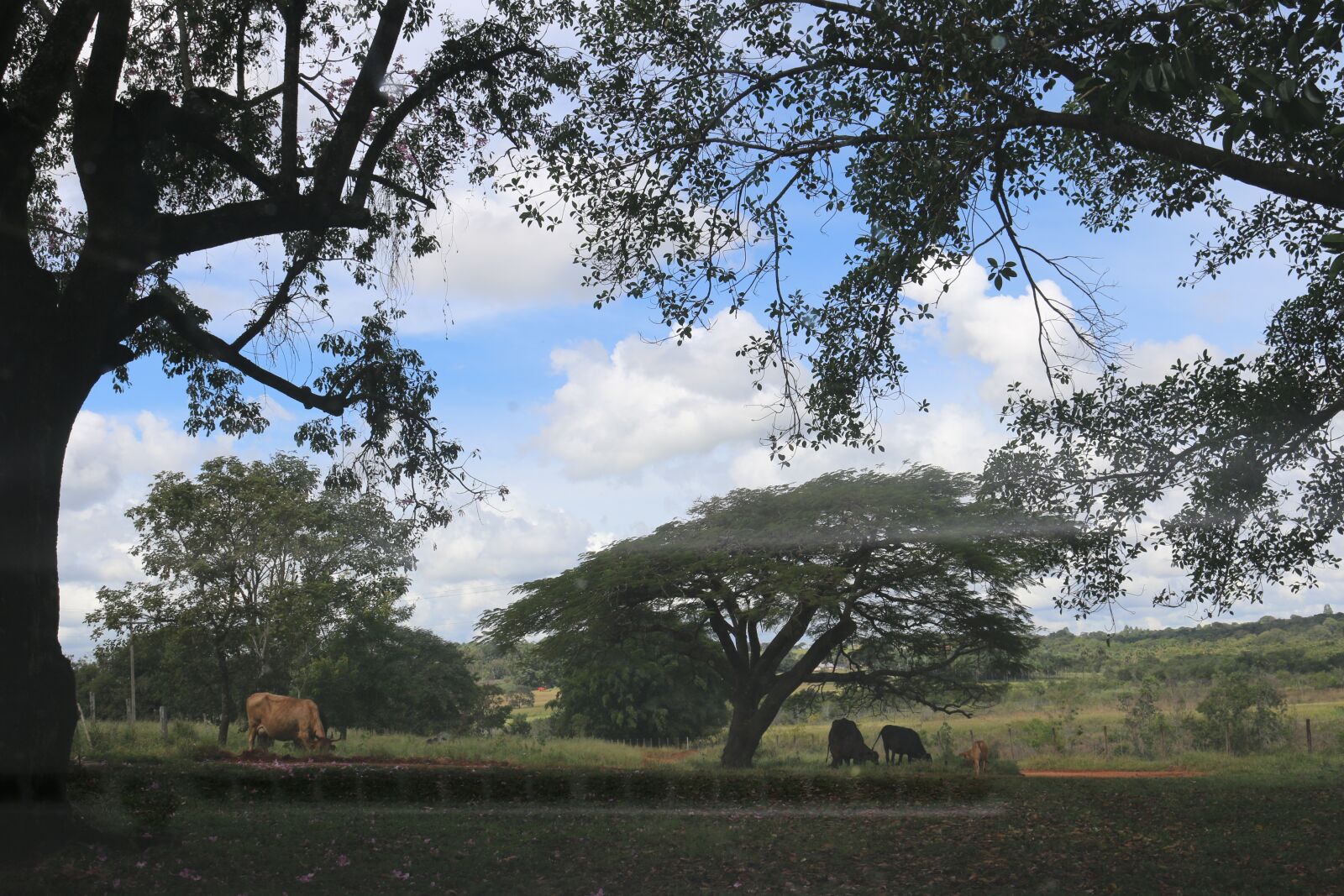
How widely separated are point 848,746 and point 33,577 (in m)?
16.6

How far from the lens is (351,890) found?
674 cm

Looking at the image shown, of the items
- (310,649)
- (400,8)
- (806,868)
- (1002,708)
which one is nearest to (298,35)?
(400,8)

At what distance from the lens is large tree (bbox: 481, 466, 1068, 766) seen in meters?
20.3

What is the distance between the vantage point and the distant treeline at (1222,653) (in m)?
36.1

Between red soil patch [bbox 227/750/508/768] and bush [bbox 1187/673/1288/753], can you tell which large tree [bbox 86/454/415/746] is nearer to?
red soil patch [bbox 227/750/508/768]

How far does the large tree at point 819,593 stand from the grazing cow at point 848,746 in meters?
0.98

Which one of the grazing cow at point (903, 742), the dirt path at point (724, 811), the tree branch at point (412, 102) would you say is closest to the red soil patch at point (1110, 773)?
the grazing cow at point (903, 742)

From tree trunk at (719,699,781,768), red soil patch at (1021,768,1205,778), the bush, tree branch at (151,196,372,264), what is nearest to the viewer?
tree branch at (151,196,372,264)

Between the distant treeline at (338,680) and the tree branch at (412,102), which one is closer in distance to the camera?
the tree branch at (412,102)

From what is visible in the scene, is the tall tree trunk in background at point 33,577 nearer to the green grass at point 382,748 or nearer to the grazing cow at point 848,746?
the green grass at point 382,748

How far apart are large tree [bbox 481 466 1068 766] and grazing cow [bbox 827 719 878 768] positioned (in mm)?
976

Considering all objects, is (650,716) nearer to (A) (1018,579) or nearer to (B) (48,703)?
(A) (1018,579)

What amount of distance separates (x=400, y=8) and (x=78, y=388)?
152 inches

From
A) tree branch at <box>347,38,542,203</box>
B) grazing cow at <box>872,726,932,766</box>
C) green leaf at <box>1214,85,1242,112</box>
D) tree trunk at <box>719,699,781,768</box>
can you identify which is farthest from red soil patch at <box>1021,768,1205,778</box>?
green leaf at <box>1214,85,1242,112</box>
